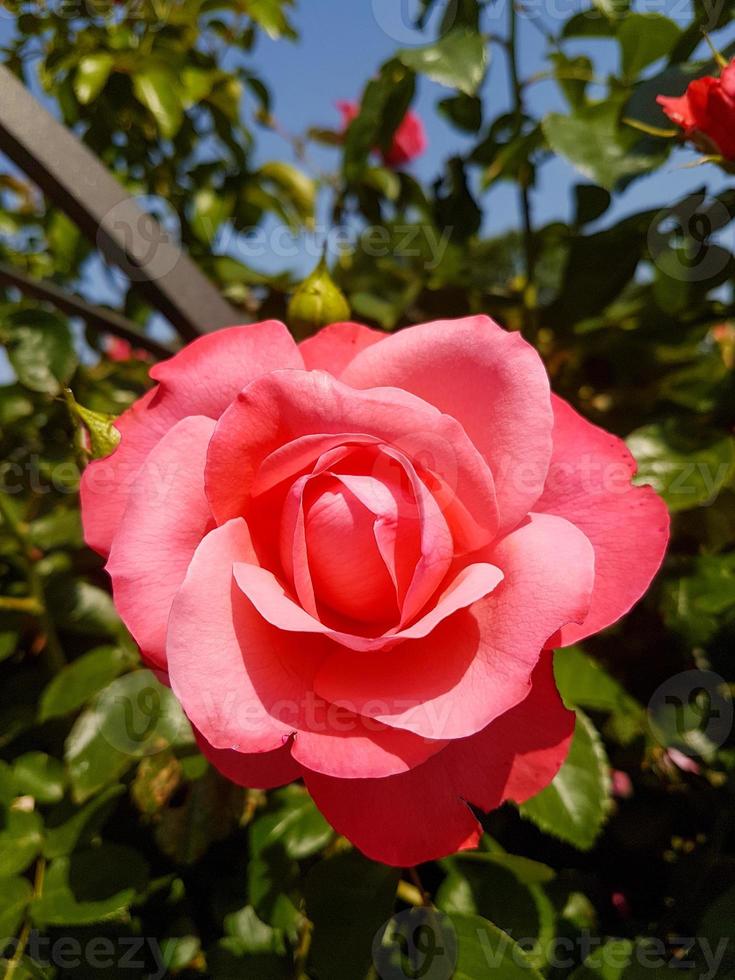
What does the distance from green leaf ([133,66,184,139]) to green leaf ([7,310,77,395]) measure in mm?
375

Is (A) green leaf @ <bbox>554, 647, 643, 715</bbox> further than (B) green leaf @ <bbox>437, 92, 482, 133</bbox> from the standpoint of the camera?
No

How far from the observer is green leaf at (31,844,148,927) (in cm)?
54

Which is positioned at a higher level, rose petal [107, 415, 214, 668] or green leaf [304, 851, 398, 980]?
rose petal [107, 415, 214, 668]

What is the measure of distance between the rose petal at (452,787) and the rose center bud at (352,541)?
10cm

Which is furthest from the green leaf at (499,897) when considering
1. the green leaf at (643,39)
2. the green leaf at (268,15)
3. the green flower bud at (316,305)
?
the green leaf at (268,15)

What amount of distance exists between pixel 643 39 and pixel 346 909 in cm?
91

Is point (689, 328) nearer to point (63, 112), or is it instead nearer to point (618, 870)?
point (618, 870)

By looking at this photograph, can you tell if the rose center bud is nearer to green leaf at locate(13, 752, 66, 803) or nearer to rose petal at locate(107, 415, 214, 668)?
rose petal at locate(107, 415, 214, 668)

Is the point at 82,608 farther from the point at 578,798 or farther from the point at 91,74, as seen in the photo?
the point at 91,74

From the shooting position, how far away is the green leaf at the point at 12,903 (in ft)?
1.77

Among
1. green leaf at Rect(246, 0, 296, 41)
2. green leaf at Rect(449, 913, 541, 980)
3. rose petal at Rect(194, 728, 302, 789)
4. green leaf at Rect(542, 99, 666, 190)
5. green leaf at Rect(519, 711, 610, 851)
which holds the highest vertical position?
green leaf at Rect(246, 0, 296, 41)

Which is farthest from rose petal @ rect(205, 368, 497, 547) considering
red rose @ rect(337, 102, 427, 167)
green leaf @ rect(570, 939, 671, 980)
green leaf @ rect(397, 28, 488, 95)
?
red rose @ rect(337, 102, 427, 167)

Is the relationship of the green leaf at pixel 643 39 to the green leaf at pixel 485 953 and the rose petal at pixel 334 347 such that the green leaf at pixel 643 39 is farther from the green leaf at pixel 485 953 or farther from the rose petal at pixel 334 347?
the green leaf at pixel 485 953

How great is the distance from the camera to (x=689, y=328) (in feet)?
2.81
